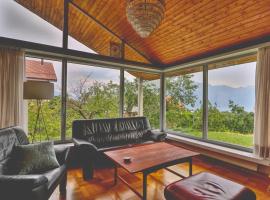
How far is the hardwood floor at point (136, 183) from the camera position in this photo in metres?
2.33

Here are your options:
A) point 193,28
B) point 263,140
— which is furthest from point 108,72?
point 263,140

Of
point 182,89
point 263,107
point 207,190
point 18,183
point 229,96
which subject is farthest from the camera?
point 182,89

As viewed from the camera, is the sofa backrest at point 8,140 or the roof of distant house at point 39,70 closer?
the sofa backrest at point 8,140

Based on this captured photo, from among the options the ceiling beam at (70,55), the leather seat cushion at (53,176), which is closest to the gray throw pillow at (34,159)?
the leather seat cushion at (53,176)

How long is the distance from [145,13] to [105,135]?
2.63m

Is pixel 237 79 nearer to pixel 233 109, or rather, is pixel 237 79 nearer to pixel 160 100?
pixel 233 109

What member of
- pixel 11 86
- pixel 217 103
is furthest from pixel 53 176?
pixel 217 103

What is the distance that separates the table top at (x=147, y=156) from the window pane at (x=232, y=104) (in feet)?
5.39

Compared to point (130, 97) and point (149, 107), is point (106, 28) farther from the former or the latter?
point (149, 107)

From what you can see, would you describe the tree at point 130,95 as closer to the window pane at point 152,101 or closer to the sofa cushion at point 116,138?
the window pane at point 152,101

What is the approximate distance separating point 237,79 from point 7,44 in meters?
4.62

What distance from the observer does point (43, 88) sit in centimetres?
277

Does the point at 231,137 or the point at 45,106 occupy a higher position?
the point at 45,106

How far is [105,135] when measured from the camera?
11.8 ft
